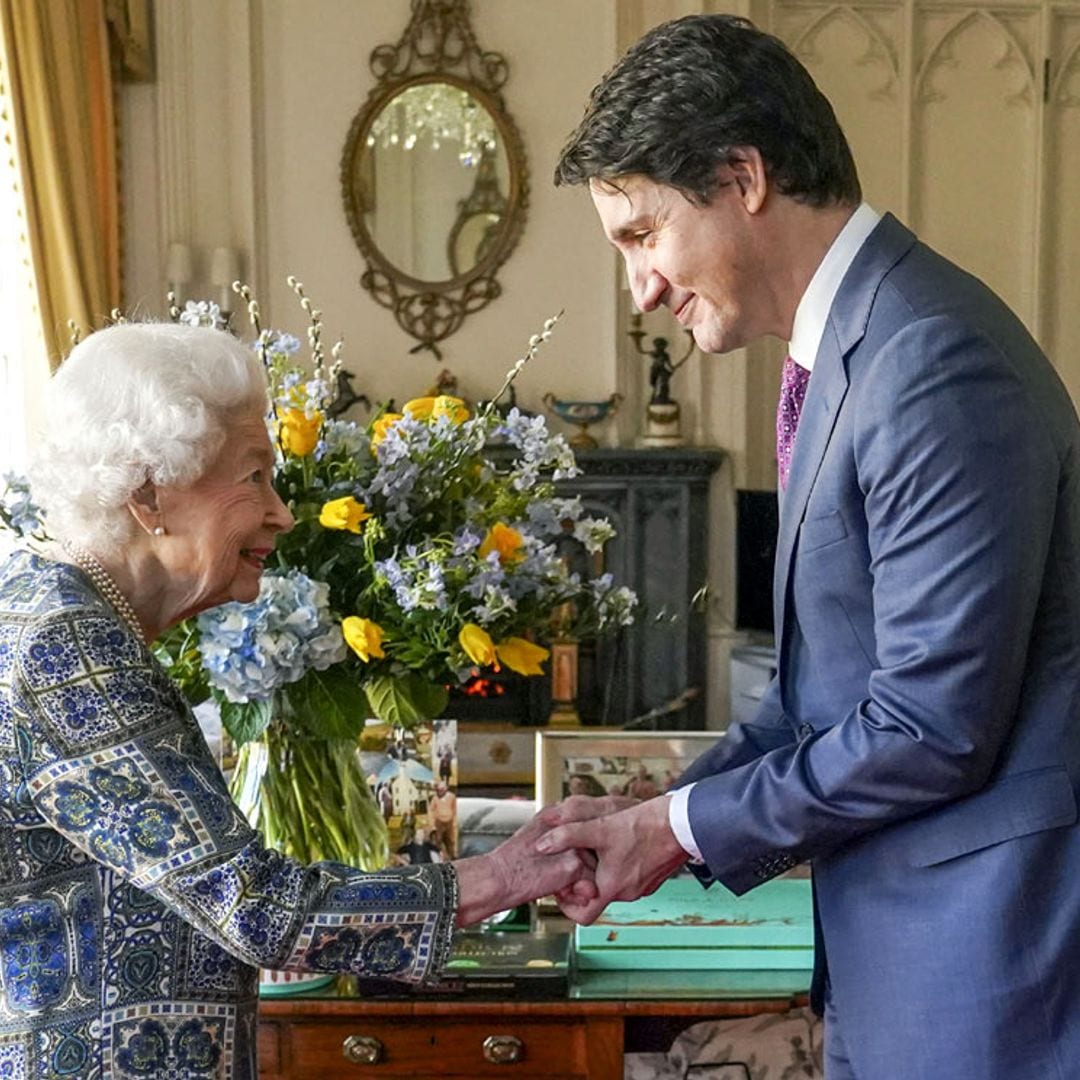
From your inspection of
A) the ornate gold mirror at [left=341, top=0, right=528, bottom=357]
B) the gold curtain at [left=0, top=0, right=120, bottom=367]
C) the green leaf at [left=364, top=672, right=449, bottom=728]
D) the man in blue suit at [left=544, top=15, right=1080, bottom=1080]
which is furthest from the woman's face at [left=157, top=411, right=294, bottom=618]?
the ornate gold mirror at [left=341, top=0, right=528, bottom=357]

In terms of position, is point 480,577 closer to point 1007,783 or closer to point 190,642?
point 190,642

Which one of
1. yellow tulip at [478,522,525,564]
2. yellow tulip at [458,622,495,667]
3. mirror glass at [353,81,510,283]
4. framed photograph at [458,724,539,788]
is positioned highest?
mirror glass at [353,81,510,283]

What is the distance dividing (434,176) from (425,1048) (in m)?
4.73

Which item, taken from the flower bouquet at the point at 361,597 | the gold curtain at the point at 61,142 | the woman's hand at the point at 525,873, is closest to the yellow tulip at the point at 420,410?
the flower bouquet at the point at 361,597

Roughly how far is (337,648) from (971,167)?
Answer: 5391mm

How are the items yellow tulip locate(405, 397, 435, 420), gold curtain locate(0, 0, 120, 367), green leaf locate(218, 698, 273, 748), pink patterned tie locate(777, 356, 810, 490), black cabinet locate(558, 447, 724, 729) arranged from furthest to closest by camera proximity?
black cabinet locate(558, 447, 724, 729)
gold curtain locate(0, 0, 120, 367)
yellow tulip locate(405, 397, 435, 420)
green leaf locate(218, 698, 273, 748)
pink patterned tie locate(777, 356, 810, 490)

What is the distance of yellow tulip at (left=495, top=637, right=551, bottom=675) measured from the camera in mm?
1902

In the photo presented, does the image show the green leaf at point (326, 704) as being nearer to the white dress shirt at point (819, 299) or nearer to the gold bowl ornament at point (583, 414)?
the white dress shirt at point (819, 299)

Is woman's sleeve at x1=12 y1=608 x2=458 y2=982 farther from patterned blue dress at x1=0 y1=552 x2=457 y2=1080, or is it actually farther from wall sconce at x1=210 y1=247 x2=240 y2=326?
wall sconce at x1=210 y1=247 x2=240 y2=326

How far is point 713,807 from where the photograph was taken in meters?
1.58

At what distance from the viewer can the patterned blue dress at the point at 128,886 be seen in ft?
4.44

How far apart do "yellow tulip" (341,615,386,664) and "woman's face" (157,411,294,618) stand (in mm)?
168

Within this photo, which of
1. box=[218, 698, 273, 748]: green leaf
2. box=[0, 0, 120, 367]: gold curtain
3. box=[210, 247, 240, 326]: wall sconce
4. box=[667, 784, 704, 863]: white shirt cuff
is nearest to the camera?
box=[667, 784, 704, 863]: white shirt cuff

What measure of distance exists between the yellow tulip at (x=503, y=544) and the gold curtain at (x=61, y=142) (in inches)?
132
